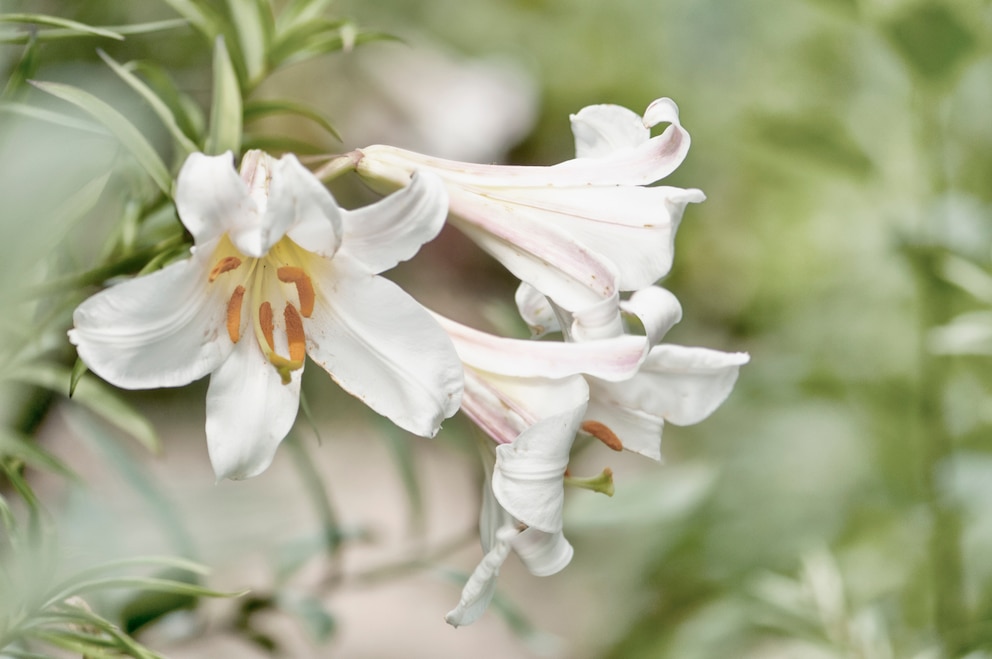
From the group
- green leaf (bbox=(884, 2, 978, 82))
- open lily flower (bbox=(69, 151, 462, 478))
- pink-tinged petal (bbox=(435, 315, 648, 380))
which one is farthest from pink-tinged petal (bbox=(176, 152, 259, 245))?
green leaf (bbox=(884, 2, 978, 82))

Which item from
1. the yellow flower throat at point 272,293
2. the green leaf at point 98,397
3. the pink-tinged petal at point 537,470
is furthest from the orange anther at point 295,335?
the green leaf at point 98,397

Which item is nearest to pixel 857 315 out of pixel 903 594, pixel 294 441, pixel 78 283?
pixel 903 594

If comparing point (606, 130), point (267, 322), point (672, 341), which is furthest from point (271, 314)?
point (672, 341)

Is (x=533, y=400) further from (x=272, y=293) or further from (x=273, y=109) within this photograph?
(x=273, y=109)

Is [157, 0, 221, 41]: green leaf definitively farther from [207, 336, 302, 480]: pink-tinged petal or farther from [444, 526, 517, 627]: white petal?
[444, 526, 517, 627]: white petal

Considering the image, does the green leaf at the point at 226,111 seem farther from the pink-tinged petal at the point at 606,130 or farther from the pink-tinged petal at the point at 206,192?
the pink-tinged petal at the point at 606,130

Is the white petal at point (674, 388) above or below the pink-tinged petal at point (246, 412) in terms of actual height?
below
